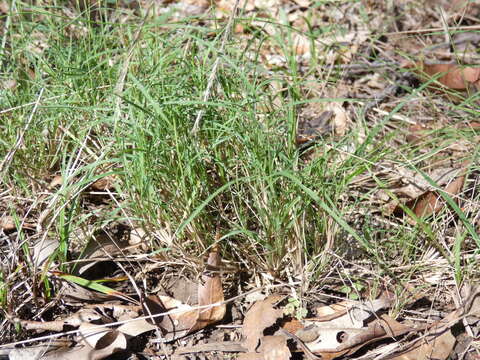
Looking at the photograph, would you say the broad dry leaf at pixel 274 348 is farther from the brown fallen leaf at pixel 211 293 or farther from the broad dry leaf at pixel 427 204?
the broad dry leaf at pixel 427 204

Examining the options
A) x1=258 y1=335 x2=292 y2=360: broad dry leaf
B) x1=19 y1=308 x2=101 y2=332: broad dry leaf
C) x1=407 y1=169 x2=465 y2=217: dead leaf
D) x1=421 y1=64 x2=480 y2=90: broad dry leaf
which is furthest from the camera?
x1=421 y1=64 x2=480 y2=90: broad dry leaf

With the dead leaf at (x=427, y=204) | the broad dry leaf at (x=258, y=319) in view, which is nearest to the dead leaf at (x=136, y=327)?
the broad dry leaf at (x=258, y=319)

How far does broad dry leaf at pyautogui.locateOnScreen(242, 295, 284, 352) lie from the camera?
6.91 feet

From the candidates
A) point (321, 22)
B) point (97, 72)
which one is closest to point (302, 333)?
point (97, 72)

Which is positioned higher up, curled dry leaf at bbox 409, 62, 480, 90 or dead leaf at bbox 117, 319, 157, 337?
curled dry leaf at bbox 409, 62, 480, 90

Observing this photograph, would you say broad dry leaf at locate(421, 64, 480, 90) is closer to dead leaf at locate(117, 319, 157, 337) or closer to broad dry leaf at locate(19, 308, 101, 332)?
dead leaf at locate(117, 319, 157, 337)

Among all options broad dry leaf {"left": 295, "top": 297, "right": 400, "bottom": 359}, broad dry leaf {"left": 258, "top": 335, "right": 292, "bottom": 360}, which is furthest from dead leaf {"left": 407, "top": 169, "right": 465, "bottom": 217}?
broad dry leaf {"left": 258, "top": 335, "right": 292, "bottom": 360}

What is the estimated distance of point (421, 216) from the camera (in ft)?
7.87

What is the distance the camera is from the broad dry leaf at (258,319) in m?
2.11

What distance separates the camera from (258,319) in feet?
7.04

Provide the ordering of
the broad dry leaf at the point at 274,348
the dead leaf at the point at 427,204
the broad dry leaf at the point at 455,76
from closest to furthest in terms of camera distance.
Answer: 1. the broad dry leaf at the point at 274,348
2. the dead leaf at the point at 427,204
3. the broad dry leaf at the point at 455,76

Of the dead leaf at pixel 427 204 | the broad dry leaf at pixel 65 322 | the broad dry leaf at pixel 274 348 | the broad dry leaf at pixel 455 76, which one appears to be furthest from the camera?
the broad dry leaf at pixel 455 76

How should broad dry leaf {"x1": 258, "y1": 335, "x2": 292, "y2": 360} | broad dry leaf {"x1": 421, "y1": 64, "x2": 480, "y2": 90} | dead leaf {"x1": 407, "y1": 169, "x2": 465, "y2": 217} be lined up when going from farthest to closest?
1. broad dry leaf {"x1": 421, "y1": 64, "x2": 480, "y2": 90}
2. dead leaf {"x1": 407, "y1": 169, "x2": 465, "y2": 217}
3. broad dry leaf {"x1": 258, "y1": 335, "x2": 292, "y2": 360}

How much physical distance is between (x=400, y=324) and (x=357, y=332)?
16 cm
